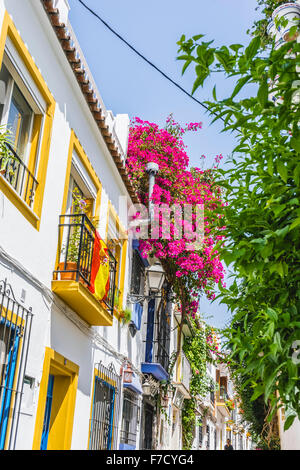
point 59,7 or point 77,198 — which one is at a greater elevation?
point 59,7

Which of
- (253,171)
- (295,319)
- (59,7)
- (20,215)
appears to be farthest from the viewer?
(59,7)

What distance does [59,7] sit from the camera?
6.86 meters

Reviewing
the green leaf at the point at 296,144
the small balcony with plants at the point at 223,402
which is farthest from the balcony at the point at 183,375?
the small balcony with plants at the point at 223,402

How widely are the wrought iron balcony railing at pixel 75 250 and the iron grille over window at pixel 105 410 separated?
7.25 ft

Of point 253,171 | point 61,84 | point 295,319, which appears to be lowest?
point 295,319

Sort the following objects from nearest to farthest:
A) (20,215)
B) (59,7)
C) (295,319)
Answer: (295,319) → (20,215) → (59,7)

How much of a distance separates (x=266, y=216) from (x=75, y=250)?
4256mm

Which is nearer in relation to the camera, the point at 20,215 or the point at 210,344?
the point at 20,215

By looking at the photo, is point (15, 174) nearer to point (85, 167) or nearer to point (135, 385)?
point (85, 167)

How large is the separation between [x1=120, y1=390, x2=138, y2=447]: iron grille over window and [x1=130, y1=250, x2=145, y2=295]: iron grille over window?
2.23 m

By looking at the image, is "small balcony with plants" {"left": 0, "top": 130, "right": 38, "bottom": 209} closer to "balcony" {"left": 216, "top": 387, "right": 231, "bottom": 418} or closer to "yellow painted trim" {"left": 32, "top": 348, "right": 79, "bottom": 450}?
"yellow painted trim" {"left": 32, "top": 348, "right": 79, "bottom": 450}

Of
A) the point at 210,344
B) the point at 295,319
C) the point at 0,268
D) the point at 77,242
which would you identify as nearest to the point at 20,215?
the point at 0,268
